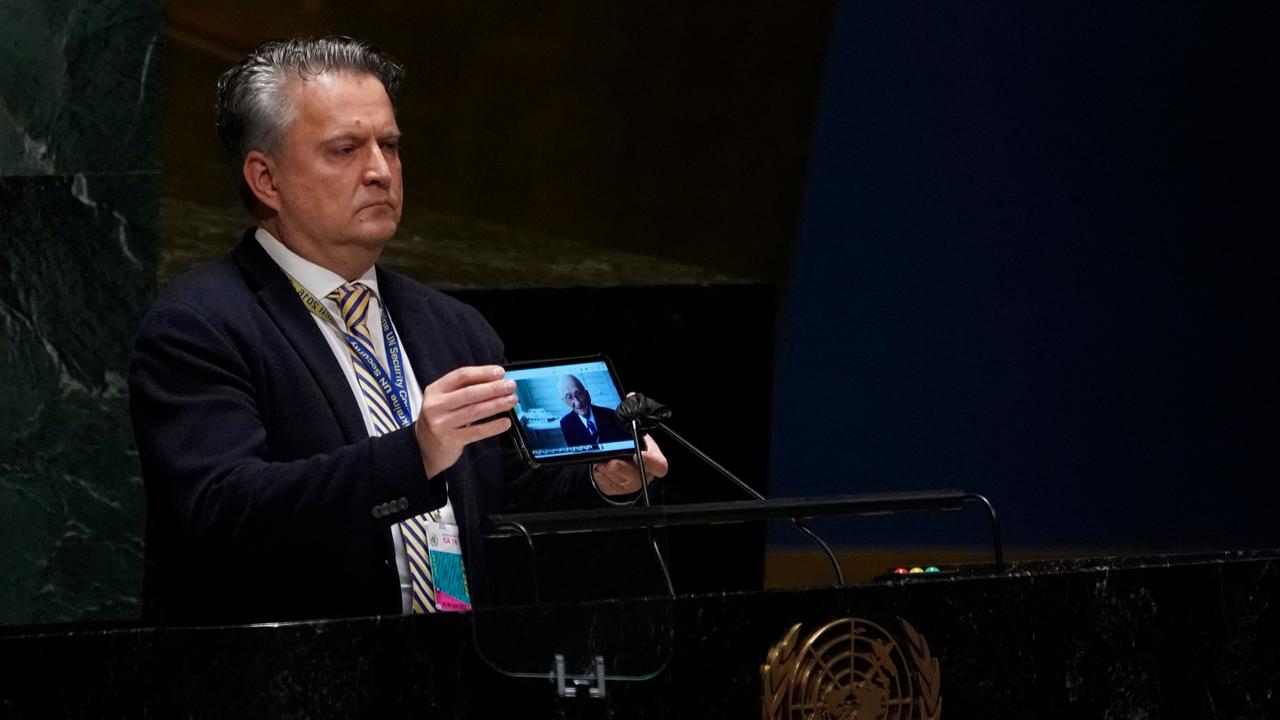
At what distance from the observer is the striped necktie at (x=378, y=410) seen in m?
2.13

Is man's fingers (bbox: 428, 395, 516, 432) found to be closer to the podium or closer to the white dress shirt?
the podium

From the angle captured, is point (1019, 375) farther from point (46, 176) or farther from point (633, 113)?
point (46, 176)

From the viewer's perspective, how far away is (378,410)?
2.25 meters

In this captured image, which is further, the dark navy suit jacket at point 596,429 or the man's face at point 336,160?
the man's face at point 336,160

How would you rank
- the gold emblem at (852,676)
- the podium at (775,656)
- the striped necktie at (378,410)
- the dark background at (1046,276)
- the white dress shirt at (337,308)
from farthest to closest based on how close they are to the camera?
the dark background at (1046,276), the white dress shirt at (337,308), the striped necktie at (378,410), the gold emblem at (852,676), the podium at (775,656)

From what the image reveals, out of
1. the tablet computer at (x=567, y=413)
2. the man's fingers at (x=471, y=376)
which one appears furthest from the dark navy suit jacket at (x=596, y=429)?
the man's fingers at (x=471, y=376)

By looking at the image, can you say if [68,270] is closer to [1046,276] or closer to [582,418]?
[582,418]

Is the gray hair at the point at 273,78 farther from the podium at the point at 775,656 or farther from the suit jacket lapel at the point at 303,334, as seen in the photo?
the podium at the point at 775,656

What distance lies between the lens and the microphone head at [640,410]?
Answer: 1913 mm

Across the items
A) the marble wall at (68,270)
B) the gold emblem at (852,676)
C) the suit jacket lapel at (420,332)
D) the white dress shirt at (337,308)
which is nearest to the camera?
the gold emblem at (852,676)

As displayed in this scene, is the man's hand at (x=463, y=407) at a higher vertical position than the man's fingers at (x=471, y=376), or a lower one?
lower

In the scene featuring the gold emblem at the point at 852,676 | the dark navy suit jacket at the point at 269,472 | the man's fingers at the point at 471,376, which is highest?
the man's fingers at the point at 471,376

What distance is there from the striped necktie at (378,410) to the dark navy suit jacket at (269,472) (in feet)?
0.12

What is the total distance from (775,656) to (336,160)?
1.01m
